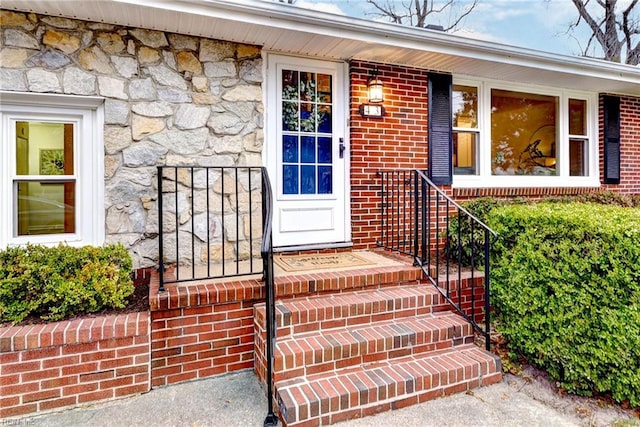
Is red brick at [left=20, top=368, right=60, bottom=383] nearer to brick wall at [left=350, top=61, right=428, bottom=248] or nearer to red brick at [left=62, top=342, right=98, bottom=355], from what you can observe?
red brick at [left=62, top=342, right=98, bottom=355]

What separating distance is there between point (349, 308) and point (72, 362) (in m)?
1.72

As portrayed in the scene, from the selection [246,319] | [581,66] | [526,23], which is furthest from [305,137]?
[526,23]

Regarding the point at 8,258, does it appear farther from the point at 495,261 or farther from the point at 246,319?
the point at 495,261

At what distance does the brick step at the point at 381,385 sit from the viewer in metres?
2.04

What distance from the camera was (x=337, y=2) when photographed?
28.7 feet

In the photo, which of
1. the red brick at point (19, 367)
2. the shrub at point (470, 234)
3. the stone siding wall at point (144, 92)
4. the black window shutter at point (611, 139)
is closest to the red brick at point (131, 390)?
the red brick at point (19, 367)

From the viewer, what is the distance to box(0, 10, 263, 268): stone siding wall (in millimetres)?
2842

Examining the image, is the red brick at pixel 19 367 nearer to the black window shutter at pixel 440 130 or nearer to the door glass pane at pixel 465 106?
the black window shutter at pixel 440 130

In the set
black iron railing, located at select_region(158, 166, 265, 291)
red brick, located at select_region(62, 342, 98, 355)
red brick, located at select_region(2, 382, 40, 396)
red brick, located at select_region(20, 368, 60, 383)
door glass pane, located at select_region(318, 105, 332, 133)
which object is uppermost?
door glass pane, located at select_region(318, 105, 332, 133)

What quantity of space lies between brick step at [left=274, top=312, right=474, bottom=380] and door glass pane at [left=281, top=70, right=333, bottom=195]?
161 cm

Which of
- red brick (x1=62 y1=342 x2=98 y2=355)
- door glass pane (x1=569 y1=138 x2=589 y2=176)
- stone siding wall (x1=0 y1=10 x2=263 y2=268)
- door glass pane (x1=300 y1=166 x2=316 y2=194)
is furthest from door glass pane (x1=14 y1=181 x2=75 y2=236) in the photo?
door glass pane (x1=569 y1=138 x2=589 y2=176)

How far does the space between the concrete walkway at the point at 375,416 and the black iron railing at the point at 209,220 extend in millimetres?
992

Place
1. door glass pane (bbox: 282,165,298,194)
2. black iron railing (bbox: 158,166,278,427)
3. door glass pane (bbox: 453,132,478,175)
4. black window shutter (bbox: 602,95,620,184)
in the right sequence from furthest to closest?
black window shutter (bbox: 602,95,620,184) → door glass pane (bbox: 453,132,478,175) → door glass pane (bbox: 282,165,298,194) → black iron railing (bbox: 158,166,278,427)

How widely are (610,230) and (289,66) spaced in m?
2.89
